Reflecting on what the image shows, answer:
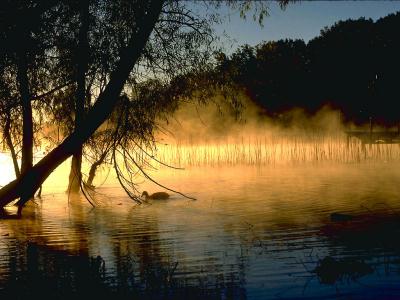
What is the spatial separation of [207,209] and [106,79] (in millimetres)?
6008

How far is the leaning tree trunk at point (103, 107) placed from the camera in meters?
11.6

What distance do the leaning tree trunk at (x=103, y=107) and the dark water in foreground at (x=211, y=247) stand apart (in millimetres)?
1350

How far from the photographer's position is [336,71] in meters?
62.1

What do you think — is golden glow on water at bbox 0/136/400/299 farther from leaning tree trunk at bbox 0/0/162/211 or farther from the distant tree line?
the distant tree line

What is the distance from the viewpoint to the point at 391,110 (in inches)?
2223

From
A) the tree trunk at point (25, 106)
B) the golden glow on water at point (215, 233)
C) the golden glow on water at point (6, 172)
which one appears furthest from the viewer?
the golden glow on water at point (6, 172)

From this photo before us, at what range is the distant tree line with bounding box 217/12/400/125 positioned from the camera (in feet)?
189

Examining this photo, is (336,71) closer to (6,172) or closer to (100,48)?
(6,172)

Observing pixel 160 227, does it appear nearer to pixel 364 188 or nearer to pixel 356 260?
pixel 356 260

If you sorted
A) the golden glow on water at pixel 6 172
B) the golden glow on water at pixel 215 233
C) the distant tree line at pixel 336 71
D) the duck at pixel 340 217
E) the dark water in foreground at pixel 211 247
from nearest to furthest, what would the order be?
the dark water in foreground at pixel 211 247
the golden glow on water at pixel 215 233
the duck at pixel 340 217
the golden glow on water at pixel 6 172
the distant tree line at pixel 336 71

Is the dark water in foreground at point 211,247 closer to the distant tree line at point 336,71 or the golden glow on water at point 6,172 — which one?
the golden glow on water at point 6,172

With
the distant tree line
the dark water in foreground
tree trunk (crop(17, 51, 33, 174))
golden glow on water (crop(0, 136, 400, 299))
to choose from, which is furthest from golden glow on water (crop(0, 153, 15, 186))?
the distant tree line

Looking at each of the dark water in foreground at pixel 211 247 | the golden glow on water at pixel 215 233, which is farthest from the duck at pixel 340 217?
the golden glow on water at pixel 215 233

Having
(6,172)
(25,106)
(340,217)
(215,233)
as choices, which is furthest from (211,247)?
(6,172)
